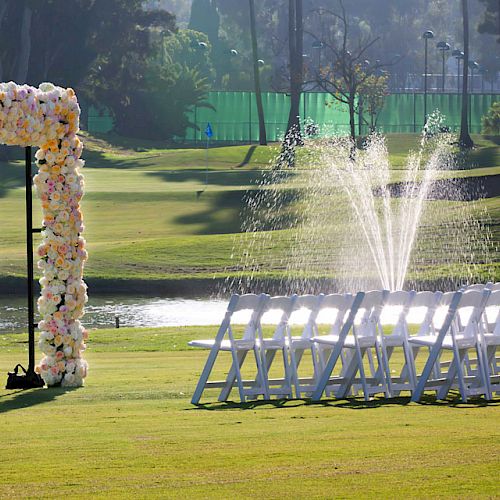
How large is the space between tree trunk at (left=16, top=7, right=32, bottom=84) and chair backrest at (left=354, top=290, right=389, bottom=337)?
192 ft

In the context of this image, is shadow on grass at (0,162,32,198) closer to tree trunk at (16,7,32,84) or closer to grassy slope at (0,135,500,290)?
grassy slope at (0,135,500,290)

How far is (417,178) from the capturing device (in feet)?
→ 185

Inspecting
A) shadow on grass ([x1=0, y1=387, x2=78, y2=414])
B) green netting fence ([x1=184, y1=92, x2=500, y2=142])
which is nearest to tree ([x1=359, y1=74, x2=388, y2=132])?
green netting fence ([x1=184, y1=92, x2=500, y2=142])

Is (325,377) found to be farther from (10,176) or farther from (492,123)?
(492,123)

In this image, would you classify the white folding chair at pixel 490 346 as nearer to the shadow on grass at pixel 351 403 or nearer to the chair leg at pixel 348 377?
the shadow on grass at pixel 351 403

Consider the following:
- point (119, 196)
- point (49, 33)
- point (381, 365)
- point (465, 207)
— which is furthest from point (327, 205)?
point (381, 365)

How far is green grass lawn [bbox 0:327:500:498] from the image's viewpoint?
7.59 m

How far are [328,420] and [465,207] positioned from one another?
37434 millimetres

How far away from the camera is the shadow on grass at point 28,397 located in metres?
12.4

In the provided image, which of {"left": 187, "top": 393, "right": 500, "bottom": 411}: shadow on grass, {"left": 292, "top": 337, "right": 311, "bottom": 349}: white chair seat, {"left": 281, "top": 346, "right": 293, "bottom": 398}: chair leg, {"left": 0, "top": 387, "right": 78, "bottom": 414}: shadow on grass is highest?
{"left": 292, "top": 337, "right": 311, "bottom": 349}: white chair seat

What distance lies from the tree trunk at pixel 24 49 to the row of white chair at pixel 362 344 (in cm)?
5857

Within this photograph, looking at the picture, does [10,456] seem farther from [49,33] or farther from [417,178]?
[49,33]

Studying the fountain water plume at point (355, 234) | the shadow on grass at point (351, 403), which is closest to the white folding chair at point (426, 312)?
the shadow on grass at point (351, 403)

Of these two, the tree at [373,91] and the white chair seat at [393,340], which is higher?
the tree at [373,91]
